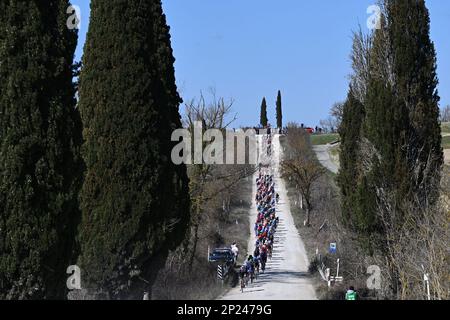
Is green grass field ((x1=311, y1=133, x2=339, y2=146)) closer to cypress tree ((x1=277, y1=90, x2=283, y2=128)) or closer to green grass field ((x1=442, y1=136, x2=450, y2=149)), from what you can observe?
cypress tree ((x1=277, y1=90, x2=283, y2=128))

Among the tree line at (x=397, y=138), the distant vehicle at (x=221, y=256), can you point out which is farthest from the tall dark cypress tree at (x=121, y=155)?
the distant vehicle at (x=221, y=256)

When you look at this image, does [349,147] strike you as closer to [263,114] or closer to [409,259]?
[409,259]

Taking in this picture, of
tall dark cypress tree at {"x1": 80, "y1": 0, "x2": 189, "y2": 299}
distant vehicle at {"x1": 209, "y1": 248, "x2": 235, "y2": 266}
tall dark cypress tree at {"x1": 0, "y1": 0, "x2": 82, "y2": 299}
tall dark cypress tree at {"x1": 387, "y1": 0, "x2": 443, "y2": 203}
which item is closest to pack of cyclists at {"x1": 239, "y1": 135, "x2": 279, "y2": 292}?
distant vehicle at {"x1": 209, "y1": 248, "x2": 235, "y2": 266}

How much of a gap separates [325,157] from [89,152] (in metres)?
67.6

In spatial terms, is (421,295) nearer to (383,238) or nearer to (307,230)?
A: (383,238)

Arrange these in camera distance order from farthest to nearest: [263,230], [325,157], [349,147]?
1. [325,157]
2. [263,230]
3. [349,147]

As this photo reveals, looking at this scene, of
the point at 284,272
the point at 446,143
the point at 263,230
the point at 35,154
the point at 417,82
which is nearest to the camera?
the point at 35,154

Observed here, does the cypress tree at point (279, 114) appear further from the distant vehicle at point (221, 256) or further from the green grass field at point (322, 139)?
the distant vehicle at point (221, 256)

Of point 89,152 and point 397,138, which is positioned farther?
point 397,138

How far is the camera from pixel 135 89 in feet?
54.9

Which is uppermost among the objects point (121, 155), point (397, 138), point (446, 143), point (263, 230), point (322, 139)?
point (322, 139)

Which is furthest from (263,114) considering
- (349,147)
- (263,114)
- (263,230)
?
(349,147)

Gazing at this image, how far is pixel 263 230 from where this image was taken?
4191cm
